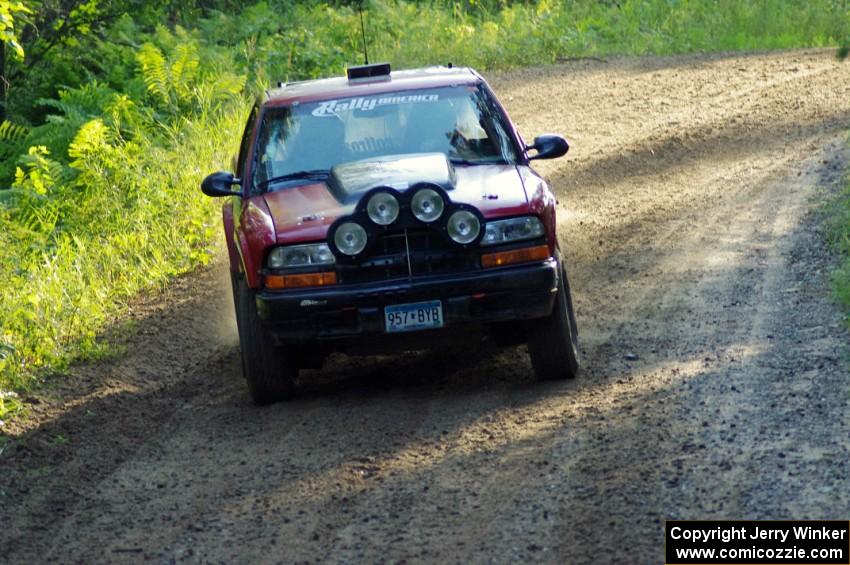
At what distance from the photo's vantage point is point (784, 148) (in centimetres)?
1440

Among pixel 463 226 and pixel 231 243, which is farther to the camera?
pixel 231 243

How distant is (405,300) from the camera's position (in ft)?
23.2

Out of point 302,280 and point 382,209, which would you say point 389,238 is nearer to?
point 382,209

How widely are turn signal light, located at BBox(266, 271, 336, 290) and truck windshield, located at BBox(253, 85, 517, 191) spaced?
991mm

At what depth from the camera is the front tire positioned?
742 cm

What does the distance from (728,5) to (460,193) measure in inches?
684

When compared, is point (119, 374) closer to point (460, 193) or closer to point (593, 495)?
point (460, 193)

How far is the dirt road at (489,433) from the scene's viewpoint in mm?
5535

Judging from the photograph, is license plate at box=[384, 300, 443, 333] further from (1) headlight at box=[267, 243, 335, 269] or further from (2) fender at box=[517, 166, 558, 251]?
(2) fender at box=[517, 166, 558, 251]

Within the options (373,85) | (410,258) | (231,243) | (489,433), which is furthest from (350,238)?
(373,85)

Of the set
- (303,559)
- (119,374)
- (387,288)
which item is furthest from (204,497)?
(119,374)

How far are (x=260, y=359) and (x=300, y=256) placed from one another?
0.71m

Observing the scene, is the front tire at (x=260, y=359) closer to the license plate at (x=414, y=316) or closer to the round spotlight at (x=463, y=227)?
the license plate at (x=414, y=316)

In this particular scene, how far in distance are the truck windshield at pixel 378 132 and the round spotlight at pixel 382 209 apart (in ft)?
3.58
